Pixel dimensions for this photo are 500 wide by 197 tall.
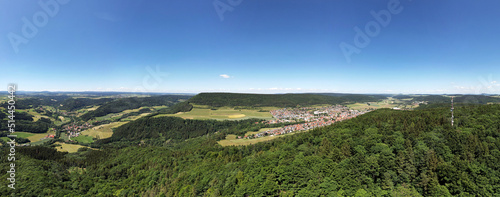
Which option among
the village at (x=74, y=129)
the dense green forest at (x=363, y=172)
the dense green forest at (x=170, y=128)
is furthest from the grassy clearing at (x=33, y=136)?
the dense green forest at (x=363, y=172)

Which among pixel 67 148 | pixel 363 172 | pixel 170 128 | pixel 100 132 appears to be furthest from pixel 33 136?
pixel 363 172

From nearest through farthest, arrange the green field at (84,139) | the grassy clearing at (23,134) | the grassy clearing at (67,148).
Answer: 1. the grassy clearing at (67,148)
2. the grassy clearing at (23,134)
3. the green field at (84,139)

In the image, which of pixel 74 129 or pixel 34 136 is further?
pixel 74 129

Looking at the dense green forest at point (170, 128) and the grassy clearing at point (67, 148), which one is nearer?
the grassy clearing at point (67, 148)

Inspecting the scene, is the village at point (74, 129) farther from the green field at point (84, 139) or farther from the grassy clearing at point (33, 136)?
the grassy clearing at point (33, 136)

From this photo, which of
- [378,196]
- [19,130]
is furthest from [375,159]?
[19,130]

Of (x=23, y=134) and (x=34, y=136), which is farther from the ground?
(x=23, y=134)

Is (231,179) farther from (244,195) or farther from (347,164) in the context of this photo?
(347,164)

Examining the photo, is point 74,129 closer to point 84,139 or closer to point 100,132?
point 100,132

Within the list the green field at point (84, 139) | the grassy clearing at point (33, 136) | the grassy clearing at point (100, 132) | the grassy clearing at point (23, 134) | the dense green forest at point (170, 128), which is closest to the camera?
the grassy clearing at point (33, 136)

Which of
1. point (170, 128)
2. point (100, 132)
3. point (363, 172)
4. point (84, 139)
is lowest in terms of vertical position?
point (84, 139)

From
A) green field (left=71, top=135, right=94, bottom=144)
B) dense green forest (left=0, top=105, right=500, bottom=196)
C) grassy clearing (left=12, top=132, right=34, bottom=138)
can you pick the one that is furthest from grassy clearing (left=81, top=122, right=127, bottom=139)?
dense green forest (left=0, top=105, right=500, bottom=196)
